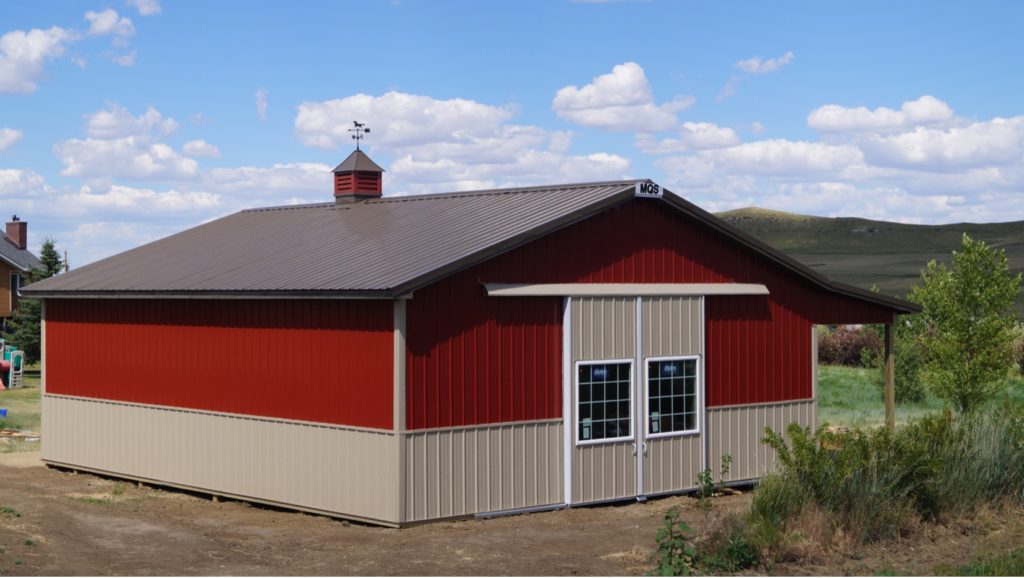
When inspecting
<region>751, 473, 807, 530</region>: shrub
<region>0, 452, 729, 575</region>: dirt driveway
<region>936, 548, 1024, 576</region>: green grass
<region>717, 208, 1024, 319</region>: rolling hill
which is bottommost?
<region>0, 452, 729, 575</region>: dirt driveway

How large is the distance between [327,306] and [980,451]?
818 cm

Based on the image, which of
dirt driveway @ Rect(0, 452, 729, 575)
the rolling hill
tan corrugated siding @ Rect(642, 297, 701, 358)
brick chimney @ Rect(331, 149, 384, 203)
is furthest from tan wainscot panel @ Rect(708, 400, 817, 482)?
the rolling hill

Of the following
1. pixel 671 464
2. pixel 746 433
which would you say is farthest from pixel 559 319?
pixel 746 433

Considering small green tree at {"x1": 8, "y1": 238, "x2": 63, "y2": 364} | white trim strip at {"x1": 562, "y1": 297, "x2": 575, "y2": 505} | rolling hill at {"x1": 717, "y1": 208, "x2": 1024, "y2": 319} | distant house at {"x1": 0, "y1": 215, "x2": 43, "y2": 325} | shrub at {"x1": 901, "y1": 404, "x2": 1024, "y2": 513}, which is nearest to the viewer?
shrub at {"x1": 901, "y1": 404, "x2": 1024, "y2": 513}

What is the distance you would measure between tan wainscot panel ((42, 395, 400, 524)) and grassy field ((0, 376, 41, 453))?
3307 millimetres

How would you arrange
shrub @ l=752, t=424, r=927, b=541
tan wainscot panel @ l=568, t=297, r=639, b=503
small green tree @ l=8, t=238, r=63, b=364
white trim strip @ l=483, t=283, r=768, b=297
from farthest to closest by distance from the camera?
small green tree @ l=8, t=238, r=63, b=364 < tan wainscot panel @ l=568, t=297, r=639, b=503 < white trim strip @ l=483, t=283, r=768, b=297 < shrub @ l=752, t=424, r=927, b=541

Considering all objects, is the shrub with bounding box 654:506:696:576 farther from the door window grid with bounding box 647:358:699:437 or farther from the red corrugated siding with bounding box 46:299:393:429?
the door window grid with bounding box 647:358:699:437

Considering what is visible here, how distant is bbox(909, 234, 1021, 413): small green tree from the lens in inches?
1163

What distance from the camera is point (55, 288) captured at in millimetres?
22438

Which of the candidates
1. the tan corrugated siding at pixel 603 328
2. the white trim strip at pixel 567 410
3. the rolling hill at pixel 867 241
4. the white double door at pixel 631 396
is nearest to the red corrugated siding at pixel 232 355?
the white trim strip at pixel 567 410

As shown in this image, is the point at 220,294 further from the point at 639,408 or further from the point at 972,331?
the point at 972,331

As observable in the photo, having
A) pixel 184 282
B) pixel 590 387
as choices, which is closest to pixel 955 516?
pixel 590 387

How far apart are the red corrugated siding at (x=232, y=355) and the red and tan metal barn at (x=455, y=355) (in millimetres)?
33

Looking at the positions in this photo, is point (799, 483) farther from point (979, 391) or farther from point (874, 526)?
point (979, 391)
